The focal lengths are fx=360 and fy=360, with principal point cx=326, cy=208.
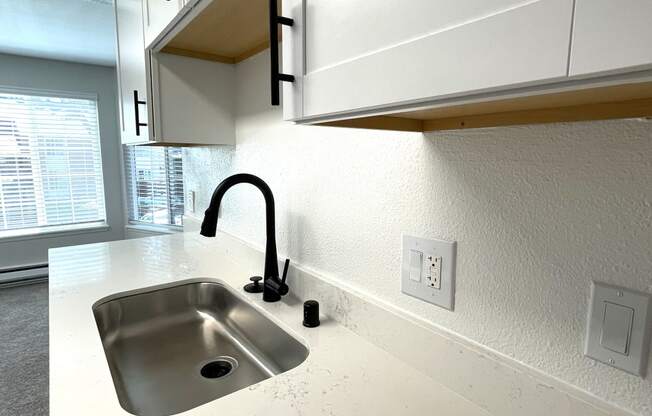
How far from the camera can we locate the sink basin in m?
0.91

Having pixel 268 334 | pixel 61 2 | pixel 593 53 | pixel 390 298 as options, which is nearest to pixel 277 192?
pixel 268 334

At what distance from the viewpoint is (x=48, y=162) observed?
3.69m

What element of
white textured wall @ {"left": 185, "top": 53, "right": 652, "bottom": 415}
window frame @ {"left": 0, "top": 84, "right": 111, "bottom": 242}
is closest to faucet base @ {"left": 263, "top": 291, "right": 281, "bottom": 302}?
white textured wall @ {"left": 185, "top": 53, "right": 652, "bottom": 415}

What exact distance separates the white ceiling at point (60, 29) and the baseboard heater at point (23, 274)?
2.07 meters

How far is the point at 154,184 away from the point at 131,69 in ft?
7.65

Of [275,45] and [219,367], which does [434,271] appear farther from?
[219,367]

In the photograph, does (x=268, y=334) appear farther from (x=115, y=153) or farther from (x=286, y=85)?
(x=115, y=153)

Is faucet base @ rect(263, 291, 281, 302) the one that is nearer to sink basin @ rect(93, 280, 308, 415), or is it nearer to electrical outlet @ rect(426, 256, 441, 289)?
sink basin @ rect(93, 280, 308, 415)

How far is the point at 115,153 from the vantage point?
3965 mm

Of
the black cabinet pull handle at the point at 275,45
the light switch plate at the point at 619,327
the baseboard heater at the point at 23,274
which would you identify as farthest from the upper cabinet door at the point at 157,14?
the baseboard heater at the point at 23,274

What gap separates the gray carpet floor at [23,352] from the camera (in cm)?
186

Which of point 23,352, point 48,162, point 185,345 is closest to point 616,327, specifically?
point 185,345

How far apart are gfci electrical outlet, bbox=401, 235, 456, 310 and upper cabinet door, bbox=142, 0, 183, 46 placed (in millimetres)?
894

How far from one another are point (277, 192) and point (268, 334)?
0.46 metres
